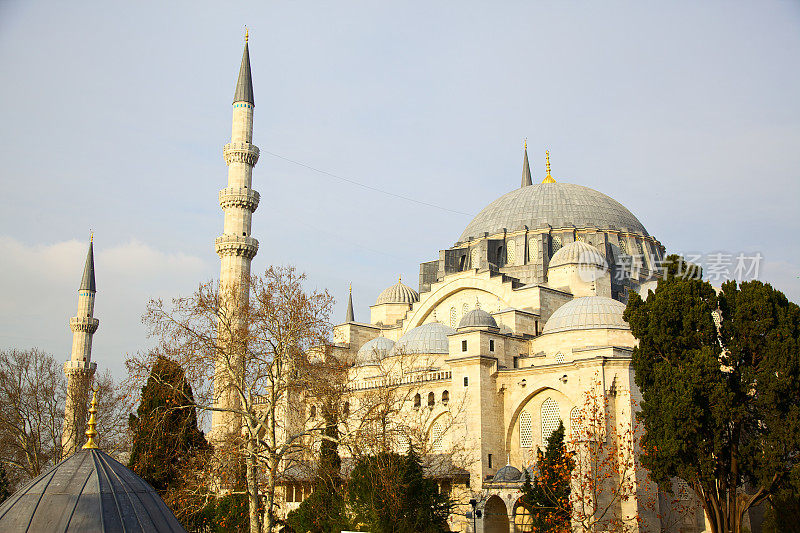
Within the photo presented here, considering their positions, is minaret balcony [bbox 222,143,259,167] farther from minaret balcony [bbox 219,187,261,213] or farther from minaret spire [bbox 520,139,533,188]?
minaret spire [bbox 520,139,533,188]

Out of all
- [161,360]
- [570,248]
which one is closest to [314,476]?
[161,360]

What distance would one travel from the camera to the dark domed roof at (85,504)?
783 centimetres

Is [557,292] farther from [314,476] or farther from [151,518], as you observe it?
[151,518]

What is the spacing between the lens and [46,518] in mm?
7863

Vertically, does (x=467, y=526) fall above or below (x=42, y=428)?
below

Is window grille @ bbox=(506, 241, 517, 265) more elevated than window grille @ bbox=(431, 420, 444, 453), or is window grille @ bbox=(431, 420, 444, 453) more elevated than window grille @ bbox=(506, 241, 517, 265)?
window grille @ bbox=(506, 241, 517, 265)

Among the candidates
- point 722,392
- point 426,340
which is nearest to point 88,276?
point 426,340

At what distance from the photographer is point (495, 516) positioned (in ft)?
77.6

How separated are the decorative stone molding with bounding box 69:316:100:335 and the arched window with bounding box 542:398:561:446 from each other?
21439 mm

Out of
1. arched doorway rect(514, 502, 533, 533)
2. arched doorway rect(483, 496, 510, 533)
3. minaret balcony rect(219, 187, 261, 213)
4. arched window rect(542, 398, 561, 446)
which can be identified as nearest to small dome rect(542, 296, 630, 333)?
arched window rect(542, 398, 561, 446)

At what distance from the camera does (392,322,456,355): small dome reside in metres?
28.9

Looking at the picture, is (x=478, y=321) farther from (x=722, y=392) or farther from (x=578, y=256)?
(x=722, y=392)

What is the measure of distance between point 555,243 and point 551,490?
16962 mm

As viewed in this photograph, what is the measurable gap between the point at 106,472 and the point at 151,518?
28.1 inches
